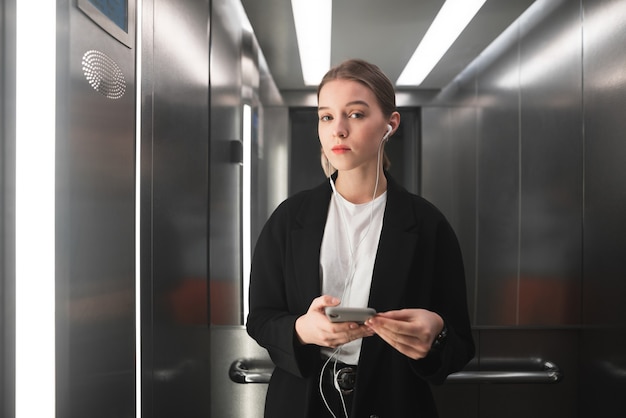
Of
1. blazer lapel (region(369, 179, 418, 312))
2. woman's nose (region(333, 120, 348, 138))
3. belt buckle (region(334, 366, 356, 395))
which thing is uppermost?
woman's nose (region(333, 120, 348, 138))

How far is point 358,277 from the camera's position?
4.25 ft

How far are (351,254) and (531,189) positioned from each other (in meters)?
0.93

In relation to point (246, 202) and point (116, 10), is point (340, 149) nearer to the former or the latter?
point (116, 10)

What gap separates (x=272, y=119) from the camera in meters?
1.97

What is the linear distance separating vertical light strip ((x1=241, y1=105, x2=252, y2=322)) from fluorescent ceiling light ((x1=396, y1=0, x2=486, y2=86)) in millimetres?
564

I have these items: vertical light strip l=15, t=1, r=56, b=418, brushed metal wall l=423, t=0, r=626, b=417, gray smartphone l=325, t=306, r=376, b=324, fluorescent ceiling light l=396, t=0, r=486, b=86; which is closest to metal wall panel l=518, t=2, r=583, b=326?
brushed metal wall l=423, t=0, r=626, b=417

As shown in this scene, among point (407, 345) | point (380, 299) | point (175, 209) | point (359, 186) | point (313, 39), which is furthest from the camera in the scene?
point (313, 39)

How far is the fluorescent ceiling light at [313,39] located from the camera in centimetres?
190

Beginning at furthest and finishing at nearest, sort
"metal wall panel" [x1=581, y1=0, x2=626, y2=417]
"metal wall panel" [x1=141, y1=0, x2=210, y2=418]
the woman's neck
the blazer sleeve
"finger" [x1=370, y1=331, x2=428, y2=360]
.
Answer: "metal wall panel" [x1=581, y1=0, x2=626, y2=417]
"metal wall panel" [x1=141, y1=0, x2=210, y2=418]
the woman's neck
the blazer sleeve
"finger" [x1=370, y1=331, x2=428, y2=360]

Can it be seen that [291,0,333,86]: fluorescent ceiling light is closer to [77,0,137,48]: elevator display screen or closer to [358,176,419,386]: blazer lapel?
[77,0,137,48]: elevator display screen

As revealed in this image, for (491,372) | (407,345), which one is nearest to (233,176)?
(407,345)

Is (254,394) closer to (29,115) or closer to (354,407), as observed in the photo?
(354,407)

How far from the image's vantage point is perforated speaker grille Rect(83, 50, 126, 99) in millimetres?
1171

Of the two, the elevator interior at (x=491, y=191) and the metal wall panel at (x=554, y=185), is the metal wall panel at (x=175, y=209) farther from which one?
the metal wall panel at (x=554, y=185)
